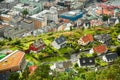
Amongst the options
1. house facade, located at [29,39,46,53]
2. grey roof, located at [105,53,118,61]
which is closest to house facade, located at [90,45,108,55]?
grey roof, located at [105,53,118,61]

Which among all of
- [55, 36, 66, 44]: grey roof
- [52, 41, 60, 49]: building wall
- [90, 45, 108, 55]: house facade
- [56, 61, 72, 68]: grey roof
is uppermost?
[56, 61, 72, 68]: grey roof

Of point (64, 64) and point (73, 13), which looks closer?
point (64, 64)

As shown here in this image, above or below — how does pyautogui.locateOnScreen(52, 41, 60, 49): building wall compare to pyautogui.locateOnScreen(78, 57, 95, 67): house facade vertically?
below

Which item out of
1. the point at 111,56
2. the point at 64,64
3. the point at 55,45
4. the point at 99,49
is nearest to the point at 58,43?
the point at 55,45

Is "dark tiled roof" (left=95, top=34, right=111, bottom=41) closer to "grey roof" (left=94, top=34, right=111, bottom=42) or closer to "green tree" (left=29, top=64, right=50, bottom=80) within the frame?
"grey roof" (left=94, top=34, right=111, bottom=42)

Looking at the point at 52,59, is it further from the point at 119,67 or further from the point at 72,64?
the point at 119,67

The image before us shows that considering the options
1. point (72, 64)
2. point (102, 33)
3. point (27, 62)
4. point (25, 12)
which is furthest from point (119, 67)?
point (25, 12)

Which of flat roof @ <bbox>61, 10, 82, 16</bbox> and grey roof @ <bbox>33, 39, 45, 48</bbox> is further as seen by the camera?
flat roof @ <bbox>61, 10, 82, 16</bbox>

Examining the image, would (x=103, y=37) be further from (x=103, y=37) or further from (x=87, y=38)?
(x=87, y=38)
